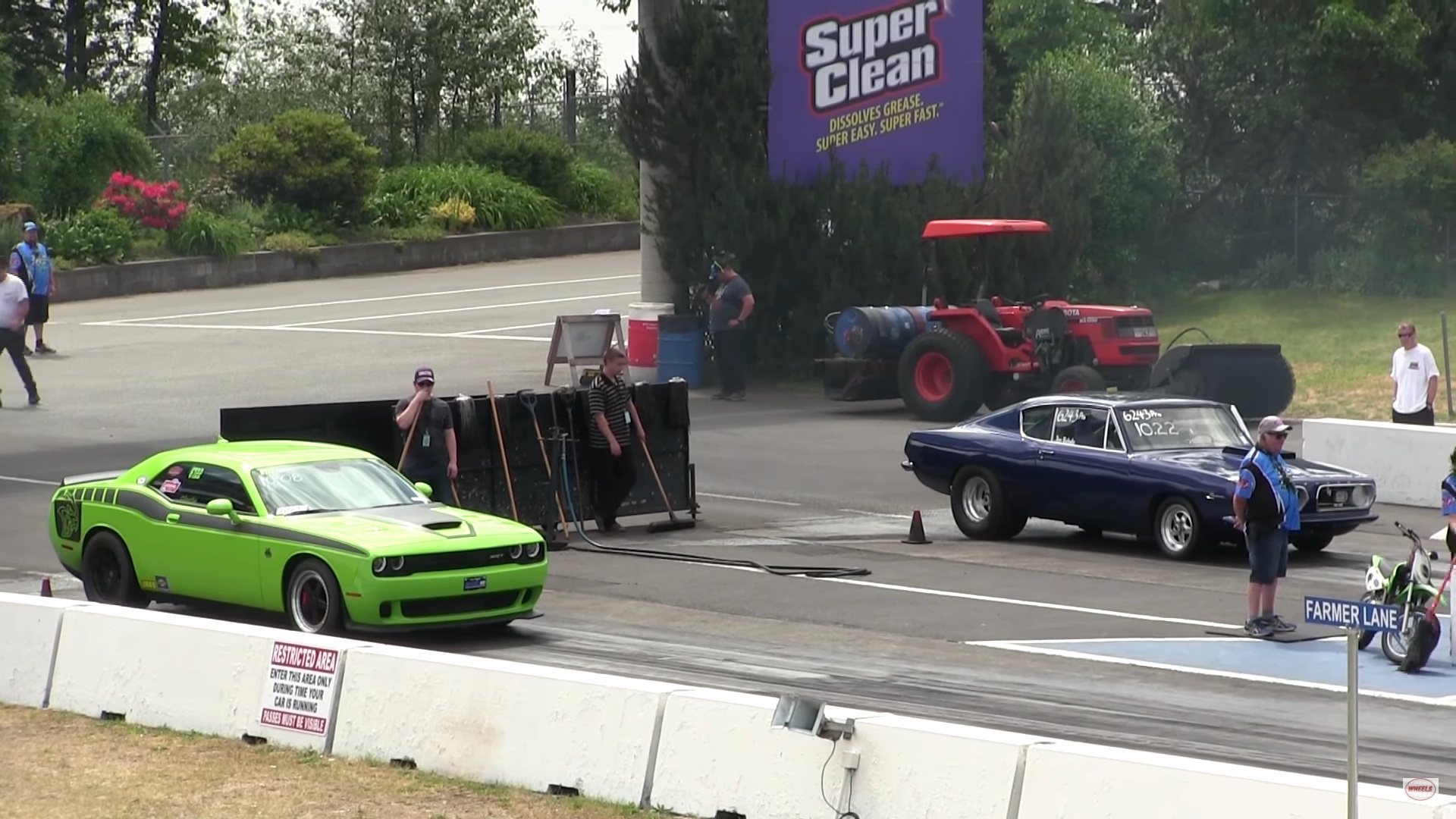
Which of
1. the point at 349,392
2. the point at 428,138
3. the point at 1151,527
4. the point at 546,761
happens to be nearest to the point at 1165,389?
the point at 1151,527

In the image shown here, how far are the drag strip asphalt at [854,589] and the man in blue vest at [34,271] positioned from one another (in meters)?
0.86

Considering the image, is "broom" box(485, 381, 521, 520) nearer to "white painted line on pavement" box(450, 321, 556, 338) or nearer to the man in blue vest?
the man in blue vest

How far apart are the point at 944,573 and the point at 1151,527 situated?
6.39 feet

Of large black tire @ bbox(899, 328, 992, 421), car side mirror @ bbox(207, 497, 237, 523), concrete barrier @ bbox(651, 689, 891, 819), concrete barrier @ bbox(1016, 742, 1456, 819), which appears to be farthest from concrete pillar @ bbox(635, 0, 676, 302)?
concrete barrier @ bbox(1016, 742, 1456, 819)

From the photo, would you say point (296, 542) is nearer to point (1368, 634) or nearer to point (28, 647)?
point (28, 647)

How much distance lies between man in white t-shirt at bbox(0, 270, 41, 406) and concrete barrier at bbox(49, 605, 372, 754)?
588 inches

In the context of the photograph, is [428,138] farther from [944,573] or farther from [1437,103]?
[944,573]

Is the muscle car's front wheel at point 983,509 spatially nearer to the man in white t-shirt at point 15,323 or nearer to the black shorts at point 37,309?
the man in white t-shirt at point 15,323

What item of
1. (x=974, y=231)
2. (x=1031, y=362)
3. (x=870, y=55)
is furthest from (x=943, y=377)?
(x=870, y=55)

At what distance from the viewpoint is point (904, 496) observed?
831 inches

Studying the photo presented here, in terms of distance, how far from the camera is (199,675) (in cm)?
1123

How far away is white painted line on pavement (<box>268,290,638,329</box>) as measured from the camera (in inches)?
1401

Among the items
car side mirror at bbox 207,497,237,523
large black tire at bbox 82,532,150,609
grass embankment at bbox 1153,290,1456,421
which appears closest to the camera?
car side mirror at bbox 207,497,237,523

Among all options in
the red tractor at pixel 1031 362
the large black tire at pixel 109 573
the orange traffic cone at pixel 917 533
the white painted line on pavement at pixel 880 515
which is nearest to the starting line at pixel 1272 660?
the orange traffic cone at pixel 917 533
